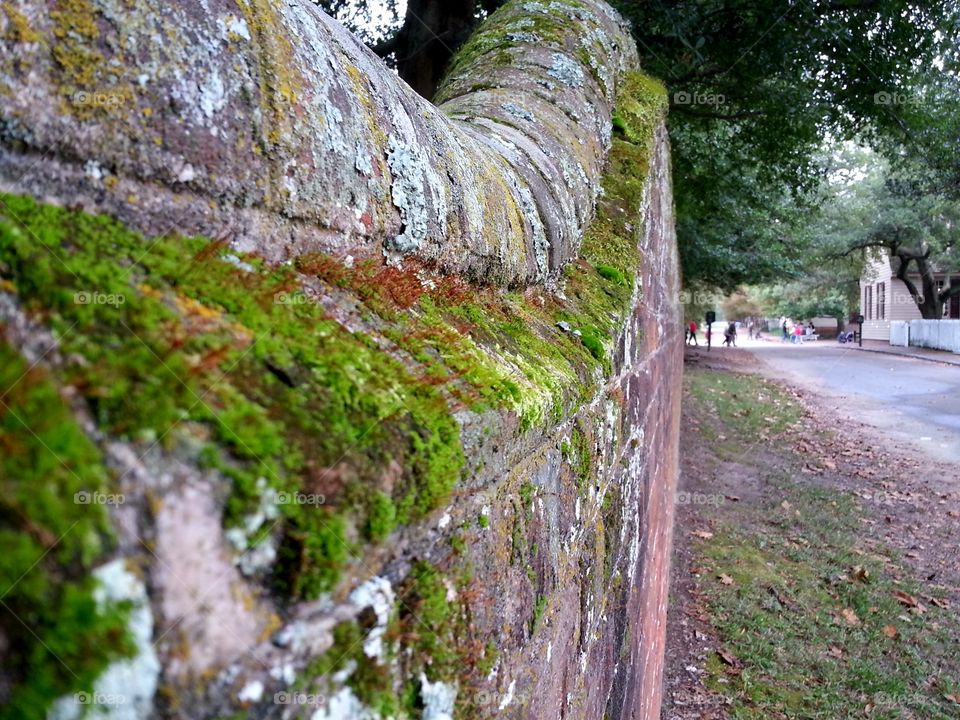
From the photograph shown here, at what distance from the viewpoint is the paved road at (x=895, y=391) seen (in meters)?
11.5

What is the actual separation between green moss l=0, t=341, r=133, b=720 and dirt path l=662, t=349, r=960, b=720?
162 inches

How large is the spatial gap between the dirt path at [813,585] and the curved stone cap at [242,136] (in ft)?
12.0

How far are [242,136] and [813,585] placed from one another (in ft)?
19.5

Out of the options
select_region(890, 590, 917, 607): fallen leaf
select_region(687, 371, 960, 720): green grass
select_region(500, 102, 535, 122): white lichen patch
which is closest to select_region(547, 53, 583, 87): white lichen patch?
select_region(500, 102, 535, 122): white lichen patch

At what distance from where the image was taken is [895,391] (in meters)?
16.5

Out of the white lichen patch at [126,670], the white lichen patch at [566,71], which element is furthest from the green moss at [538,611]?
the white lichen patch at [566,71]

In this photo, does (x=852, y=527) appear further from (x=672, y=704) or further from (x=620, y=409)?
(x=620, y=409)

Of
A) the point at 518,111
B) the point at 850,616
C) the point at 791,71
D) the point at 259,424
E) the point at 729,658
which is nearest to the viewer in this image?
the point at 259,424

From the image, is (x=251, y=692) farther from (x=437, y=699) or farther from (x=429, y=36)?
(x=429, y=36)

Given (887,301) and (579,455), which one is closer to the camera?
(579,455)

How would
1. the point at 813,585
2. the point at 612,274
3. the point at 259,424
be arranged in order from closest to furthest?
the point at 259,424 → the point at 612,274 → the point at 813,585

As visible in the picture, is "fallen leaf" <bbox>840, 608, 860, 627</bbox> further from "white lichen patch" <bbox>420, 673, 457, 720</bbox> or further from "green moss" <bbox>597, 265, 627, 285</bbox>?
"white lichen patch" <bbox>420, 673, 457, 720</bbox>

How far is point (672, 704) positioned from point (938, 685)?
175 cm

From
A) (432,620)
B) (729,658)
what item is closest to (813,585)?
(729,658)
